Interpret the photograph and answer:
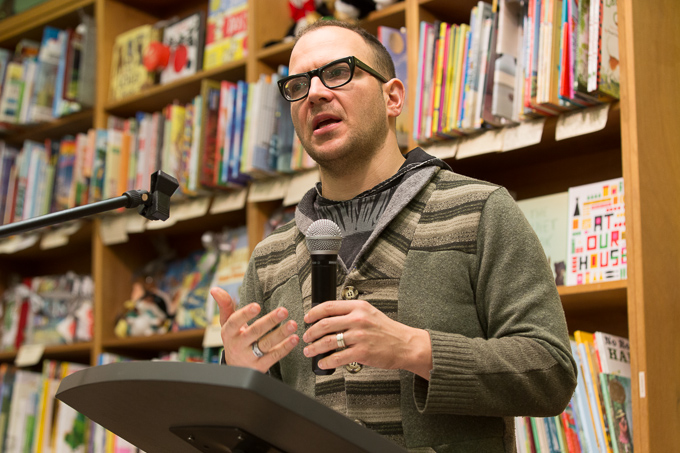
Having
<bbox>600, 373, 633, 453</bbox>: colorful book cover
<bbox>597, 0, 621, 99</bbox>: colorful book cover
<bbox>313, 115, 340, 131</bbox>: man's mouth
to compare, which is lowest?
<bbox>600, 373, 633, 453</bbox>: colorful book cover

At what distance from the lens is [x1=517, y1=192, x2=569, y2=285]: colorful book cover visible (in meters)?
1.73

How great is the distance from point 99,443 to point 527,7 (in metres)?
1.97

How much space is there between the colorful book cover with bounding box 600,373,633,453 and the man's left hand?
2.44ft

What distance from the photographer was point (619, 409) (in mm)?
1525

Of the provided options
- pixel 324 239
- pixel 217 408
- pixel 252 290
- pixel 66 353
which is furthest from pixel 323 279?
pixel 66 353

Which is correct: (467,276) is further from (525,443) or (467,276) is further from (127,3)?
(127,3)

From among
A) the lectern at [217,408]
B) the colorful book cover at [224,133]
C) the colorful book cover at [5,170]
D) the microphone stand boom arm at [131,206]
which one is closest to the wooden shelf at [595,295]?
the microphone stand boom arm at [131,206]

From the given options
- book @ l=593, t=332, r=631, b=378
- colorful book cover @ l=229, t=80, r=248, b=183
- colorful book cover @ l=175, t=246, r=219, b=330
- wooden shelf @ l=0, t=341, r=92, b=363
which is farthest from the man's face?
wooden shelf @ l=0, t=341, r=92, b=363

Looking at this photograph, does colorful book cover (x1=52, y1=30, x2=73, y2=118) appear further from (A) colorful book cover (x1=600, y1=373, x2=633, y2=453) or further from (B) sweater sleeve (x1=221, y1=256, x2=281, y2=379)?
(A) colorful book cover (x1=600, y1=373, x2=633, y2=453)

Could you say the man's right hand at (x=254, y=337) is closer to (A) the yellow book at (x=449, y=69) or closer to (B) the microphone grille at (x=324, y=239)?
(B) the microphone grille at (x=324, y=239)

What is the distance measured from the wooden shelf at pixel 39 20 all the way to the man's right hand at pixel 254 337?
7.65 ft

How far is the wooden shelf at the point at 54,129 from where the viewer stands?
2916 millimetres

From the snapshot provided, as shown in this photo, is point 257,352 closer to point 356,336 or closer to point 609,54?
point 356,336

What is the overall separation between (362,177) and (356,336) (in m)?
0.52
